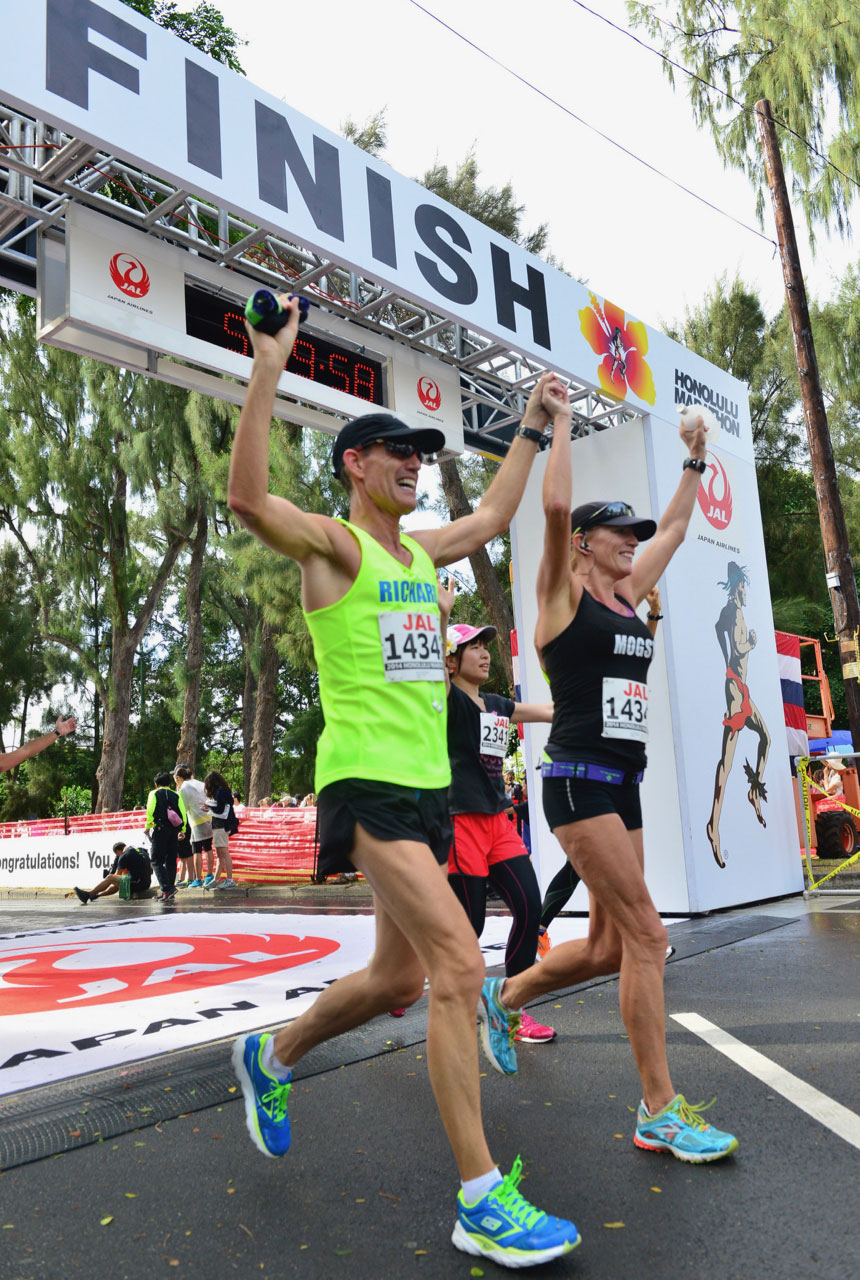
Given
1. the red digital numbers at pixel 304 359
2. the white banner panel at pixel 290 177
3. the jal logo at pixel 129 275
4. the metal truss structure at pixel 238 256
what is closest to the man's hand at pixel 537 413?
the white banner panel at pixel 290 177

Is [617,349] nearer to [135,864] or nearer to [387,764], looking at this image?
[387,764]

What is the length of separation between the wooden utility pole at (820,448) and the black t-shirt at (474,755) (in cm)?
912

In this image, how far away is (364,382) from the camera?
8438mm

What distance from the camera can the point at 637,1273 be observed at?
2.10 metres

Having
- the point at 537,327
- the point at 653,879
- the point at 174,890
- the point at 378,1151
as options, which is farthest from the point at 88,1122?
the point at 174,890

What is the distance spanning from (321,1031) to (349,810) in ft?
2.31

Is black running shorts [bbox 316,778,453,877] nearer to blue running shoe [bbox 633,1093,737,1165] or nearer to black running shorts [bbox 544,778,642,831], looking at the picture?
black running shorts [bbox 544,778,642,831]

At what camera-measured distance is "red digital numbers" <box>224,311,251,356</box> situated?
24.3 ft

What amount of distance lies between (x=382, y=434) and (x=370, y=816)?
3.26 feet

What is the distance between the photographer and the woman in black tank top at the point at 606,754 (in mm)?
2871

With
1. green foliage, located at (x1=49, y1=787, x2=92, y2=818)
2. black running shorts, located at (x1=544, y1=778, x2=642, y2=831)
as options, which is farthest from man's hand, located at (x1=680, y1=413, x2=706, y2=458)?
green foliage, located at (x1=49, y1=787, x2=92, y2=818)

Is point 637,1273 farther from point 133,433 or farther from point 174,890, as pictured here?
point 133,433

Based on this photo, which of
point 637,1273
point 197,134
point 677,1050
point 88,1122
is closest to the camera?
point 637,1273

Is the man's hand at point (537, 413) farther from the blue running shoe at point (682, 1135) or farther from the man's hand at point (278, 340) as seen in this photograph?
the blue running shoe at point (682, 1135)
